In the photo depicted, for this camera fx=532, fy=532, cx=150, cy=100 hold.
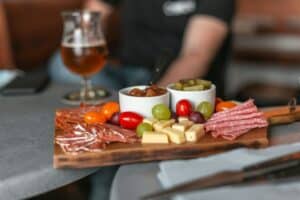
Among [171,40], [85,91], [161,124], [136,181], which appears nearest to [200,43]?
[171,40]

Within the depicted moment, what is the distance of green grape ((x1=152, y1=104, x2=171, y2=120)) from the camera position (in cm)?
81

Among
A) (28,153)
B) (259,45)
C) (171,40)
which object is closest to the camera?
(28,153)

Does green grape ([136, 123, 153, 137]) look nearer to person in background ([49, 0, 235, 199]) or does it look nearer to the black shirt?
person in background ([49, 0, 235, 199])

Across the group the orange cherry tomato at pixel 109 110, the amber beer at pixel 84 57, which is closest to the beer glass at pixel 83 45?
the amber beer at pixel 84 57

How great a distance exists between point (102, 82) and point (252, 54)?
1.82m

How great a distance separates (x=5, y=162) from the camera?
2.47 feet

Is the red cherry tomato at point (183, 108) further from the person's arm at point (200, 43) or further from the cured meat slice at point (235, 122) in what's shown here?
the person's arm at point (200, 43)

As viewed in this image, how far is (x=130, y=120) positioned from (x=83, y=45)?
33 cm

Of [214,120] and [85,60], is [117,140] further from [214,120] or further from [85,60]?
[85,60]

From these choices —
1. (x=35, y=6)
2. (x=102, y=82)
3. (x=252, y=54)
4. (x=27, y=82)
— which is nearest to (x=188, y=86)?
(x=27, y=82)

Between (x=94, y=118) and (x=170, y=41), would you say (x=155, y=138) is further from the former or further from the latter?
(x=170, y=41)

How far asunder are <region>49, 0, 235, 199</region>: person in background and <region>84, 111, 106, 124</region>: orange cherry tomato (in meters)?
0.62

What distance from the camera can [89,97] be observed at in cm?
114

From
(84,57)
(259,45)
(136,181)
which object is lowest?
(259,45)
